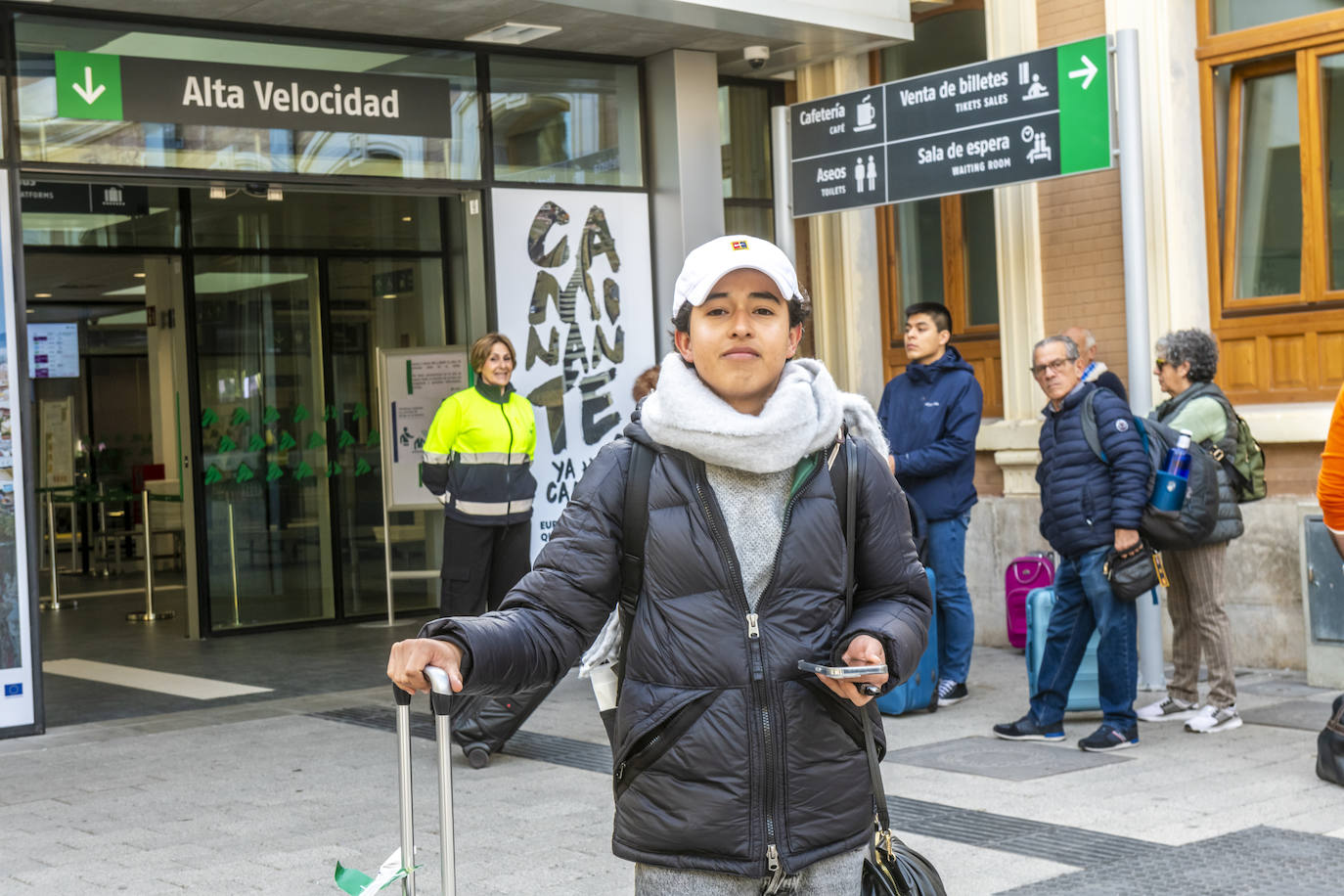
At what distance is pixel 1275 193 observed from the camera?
959cm

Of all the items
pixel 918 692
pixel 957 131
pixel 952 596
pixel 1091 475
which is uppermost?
pixel 957 131

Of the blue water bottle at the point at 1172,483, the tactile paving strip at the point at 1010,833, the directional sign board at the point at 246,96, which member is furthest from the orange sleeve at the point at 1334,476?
the directional sign board at the point at 246,96

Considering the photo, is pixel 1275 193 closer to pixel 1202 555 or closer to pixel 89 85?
pixel 1202 555

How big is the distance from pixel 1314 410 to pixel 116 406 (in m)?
18.8

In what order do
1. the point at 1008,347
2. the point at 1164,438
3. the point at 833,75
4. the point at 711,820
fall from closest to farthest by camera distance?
the point at 711,820, the point at 1164,438, the point at 1008,347, the point at 833,75

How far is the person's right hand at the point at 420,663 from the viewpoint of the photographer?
260 centimetres

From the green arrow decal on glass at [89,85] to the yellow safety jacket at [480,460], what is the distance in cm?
249

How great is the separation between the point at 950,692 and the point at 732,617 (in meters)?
5.95

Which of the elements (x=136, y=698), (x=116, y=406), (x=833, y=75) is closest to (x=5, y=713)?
(x=136, y=698)

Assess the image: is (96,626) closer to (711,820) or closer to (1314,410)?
(1314,410)

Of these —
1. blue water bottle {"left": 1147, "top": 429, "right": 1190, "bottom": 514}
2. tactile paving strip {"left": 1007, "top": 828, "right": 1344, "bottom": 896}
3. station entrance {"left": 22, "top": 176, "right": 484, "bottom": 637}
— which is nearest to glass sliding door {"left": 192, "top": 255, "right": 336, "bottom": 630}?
station entrance {"left": 22, "top": 176, "right": 484, "bottom": 637}

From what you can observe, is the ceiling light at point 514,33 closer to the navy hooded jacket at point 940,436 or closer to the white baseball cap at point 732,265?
the navy hooded jacket at point 940,436

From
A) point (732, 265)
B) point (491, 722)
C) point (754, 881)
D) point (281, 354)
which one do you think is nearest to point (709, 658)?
point (754, 881)

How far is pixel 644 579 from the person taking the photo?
2873 millimetres
